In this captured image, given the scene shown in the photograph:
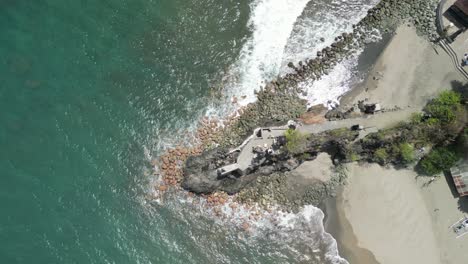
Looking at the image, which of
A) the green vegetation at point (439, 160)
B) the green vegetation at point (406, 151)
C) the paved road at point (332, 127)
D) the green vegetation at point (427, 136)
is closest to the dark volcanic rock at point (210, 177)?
the paved road at point (332, 127)

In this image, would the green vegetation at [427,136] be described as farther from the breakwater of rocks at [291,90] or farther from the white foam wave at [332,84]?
the breakwater of rocks at [291,90]

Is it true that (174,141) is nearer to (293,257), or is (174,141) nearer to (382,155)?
(293,257)

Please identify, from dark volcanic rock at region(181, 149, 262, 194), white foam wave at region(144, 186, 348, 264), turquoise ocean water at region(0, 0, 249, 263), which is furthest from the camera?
dark volcanic rock at region(181, 149, 262, 194)

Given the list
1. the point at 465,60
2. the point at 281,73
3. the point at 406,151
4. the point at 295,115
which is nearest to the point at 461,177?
the point at 406,151

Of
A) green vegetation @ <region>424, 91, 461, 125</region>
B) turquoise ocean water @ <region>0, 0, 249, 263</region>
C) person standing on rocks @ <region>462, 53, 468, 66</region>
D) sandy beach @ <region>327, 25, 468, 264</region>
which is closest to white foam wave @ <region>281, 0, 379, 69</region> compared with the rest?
turquoise ocean water @ <region>0, 0, 249, 263</region>

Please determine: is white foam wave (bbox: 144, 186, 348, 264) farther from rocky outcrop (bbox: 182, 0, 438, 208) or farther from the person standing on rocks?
the person standing on rocks

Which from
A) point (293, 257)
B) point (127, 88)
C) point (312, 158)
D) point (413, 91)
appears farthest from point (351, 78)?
point (127, 88)
